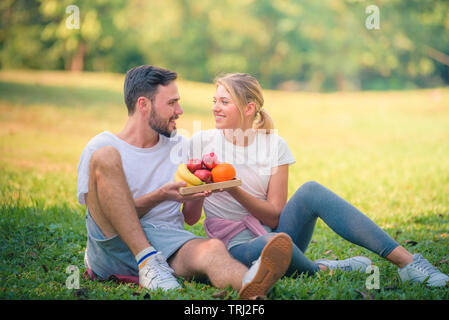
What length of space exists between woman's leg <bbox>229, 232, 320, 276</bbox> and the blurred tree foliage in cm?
2414

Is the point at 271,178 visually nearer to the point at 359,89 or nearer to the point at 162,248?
the point at 162,248

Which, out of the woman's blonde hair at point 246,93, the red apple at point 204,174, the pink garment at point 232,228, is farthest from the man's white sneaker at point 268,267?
the woman's blonde hair at point 246,93

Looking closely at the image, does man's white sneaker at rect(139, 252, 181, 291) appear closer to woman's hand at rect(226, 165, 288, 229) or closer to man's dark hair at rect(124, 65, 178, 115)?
woman's hand at rect(226, 165, 288, 229)

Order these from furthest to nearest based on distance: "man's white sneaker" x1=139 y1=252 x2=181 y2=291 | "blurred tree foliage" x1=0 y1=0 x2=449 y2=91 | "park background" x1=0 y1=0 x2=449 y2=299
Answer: "blurred tree foliage" x1=0 y1=0 x2=449 y2=91
"park background" x1=0 y1=0 x2=449 y2=299
"man's white sneaker" x1=139 y1=252 x2=181 y2=291

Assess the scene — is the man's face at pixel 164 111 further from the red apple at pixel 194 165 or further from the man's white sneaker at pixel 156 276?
the man's white sneaker at pixel 156 276

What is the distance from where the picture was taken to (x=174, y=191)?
319cm

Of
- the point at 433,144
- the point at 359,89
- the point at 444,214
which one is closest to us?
the point at 444,214

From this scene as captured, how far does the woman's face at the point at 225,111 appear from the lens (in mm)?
3668

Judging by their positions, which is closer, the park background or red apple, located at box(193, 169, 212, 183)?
red apple, located at box(193, 169, 212, 183)

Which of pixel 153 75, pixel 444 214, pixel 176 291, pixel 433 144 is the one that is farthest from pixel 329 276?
pixel 433 144

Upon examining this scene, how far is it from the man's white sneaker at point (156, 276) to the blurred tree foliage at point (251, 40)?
79.3 feet

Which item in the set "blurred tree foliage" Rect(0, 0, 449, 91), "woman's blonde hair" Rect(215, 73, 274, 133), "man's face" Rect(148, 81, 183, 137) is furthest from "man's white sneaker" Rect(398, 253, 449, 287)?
"blurred tree foliage" Rect(0, 0, 449, 91)

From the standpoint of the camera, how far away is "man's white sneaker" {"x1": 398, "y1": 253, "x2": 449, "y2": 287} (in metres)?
3.23
